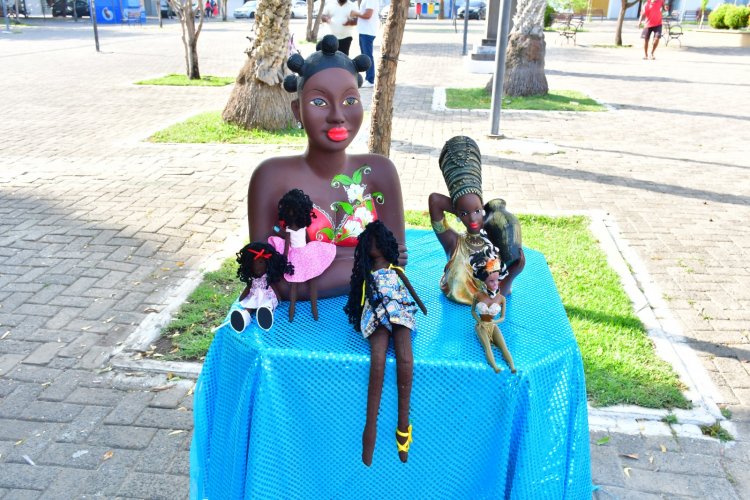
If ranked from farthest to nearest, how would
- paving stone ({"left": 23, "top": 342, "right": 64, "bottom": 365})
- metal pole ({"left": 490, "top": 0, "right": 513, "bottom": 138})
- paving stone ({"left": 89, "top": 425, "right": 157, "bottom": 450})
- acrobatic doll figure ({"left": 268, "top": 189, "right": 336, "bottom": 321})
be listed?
metal pole ({"left": 490, "top": 0, "right": 513, "bottom": 138}) < paving stone ({"left": 23, "top": 342, "right": 64, "bottom": 365}) < paving stone ({"left": 89, "top": 425, "right": 157, "bottom": 450}) < acrobatic doll figure ({"left": 268, "top": 189, "right": 336, "bottom": 321})

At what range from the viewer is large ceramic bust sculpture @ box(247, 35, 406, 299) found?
237cm

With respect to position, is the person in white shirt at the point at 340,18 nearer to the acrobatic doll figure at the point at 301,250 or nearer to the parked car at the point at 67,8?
the acrobatic doll figure at the point at 301,250

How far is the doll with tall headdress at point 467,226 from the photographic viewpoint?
2.39 m

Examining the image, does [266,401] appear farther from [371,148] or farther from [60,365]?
[371,148]

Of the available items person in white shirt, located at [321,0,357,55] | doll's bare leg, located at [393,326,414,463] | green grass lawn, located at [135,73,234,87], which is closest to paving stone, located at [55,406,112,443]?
doll's bare leg, located at [393,326,414,463]

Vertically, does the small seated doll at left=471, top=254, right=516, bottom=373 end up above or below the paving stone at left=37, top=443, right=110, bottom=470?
above

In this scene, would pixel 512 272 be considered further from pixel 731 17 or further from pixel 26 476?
pixel 731 17

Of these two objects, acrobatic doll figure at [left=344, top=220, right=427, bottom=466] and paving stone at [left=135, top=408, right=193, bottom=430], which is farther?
paving stone at [left=135, top=408, right=193, bottom=430]

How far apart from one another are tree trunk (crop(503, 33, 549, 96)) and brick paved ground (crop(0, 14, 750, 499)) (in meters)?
1.46

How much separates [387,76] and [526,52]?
8480mm

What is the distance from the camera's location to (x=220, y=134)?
9.42 metres

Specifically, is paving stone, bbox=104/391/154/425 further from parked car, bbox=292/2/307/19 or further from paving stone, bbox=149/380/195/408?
parked car, bbox=292/2/307/19

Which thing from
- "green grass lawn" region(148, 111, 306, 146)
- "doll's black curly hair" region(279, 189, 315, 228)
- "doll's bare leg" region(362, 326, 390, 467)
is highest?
"doll's black curly hair" region(279, 189, 315, 228)

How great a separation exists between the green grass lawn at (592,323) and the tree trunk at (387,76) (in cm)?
117
